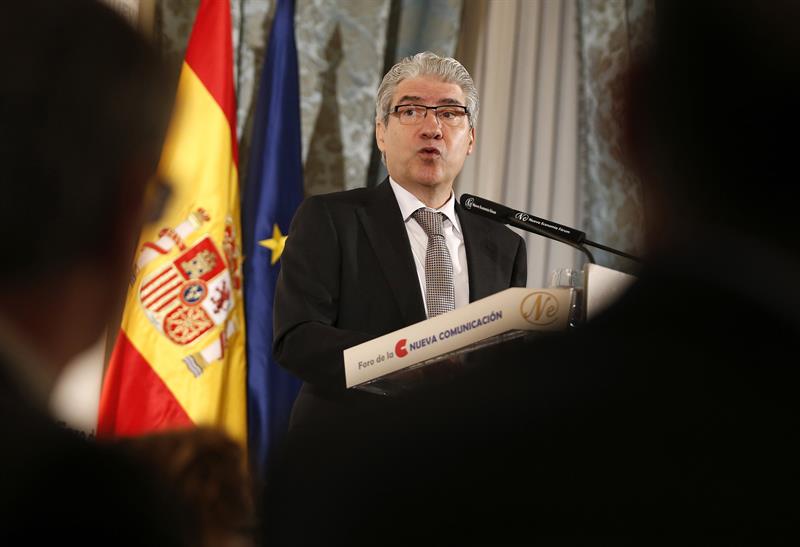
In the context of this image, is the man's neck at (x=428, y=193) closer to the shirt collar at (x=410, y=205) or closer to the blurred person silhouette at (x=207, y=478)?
the shirt collar at (x=410, y=205)

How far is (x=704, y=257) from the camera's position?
78 cm

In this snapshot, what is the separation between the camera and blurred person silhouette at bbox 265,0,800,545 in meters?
0.75

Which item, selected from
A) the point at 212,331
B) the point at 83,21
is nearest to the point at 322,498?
the point at 83,21

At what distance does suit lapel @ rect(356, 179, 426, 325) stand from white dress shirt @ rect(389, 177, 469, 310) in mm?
45

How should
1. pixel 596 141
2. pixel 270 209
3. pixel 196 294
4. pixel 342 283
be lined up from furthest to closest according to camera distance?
pixel 596 141, pixel 270 209, pixel 196 294, pixel 342 283

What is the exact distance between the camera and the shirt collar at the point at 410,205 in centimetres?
291

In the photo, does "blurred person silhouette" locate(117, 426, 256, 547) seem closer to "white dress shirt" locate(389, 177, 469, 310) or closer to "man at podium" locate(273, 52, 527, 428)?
"man at podium" locate(273, 52, 527, 428)

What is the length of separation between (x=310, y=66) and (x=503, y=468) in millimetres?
4517

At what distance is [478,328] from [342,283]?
111 centimetres

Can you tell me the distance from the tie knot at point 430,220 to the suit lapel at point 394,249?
8 cm

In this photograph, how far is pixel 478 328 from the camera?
5.15 feet

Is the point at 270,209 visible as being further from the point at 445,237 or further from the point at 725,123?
the point at 725,123

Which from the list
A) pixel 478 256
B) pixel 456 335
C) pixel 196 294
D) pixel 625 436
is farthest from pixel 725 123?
pixel 196 294

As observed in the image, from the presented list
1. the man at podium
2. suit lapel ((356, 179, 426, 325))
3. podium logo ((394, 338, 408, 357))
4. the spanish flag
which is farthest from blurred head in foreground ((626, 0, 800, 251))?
the spanish flag
